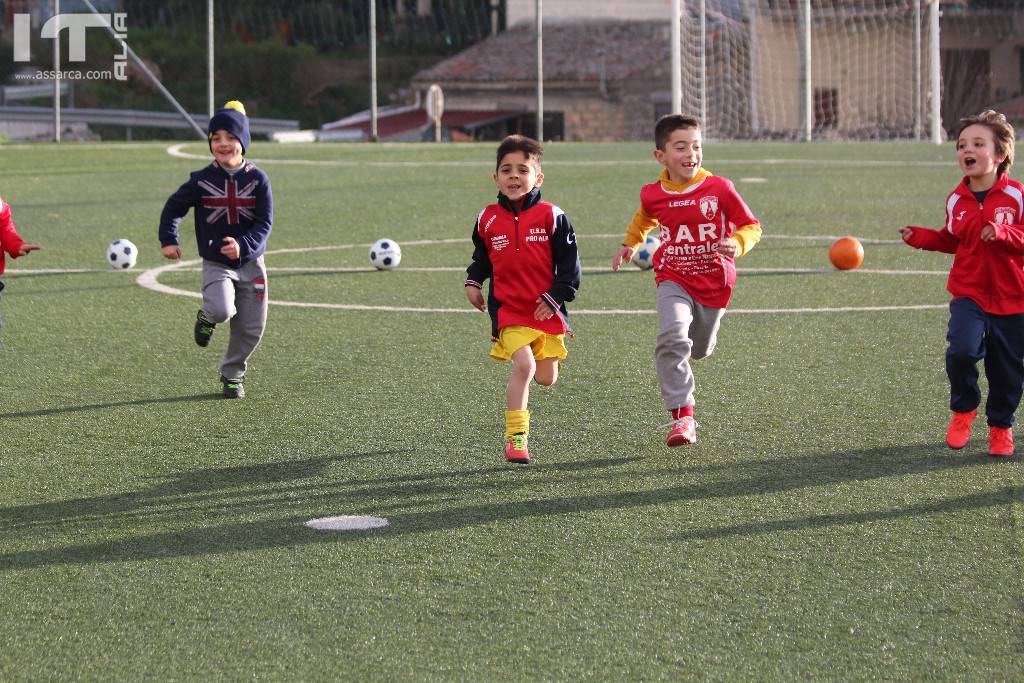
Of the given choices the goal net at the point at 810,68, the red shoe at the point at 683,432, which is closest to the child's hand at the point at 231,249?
the red shoe at the point at 683,432

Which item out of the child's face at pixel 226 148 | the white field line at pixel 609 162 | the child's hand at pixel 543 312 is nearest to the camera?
the child's hand at pixel 543 312

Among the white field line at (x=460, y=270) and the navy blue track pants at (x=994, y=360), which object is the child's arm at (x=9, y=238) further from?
the white field line at (x=460, y=270)

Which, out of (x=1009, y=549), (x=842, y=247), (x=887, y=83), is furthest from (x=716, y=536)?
(x=887, y=83)

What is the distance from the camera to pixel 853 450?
22.7ft

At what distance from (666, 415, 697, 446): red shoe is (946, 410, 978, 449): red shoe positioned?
1095 millimetres

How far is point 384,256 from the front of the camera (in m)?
13.4

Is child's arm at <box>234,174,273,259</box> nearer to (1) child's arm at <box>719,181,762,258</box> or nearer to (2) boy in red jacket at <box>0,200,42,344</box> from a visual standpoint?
(2) boy in red jacket at <box>0,200,42,344</box>

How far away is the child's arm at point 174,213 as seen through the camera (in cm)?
840

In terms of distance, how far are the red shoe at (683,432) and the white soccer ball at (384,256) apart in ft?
21.4

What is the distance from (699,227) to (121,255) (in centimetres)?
759

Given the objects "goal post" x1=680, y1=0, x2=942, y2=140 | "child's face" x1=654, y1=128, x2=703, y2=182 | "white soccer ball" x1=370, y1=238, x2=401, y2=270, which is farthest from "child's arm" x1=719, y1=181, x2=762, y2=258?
"goal post" x1=680, y1=0, x2=942, y2=140

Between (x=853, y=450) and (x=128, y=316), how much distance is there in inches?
228

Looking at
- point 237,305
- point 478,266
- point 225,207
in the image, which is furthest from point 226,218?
point 478,266

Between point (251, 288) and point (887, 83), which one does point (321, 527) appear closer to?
point (251, 288)
